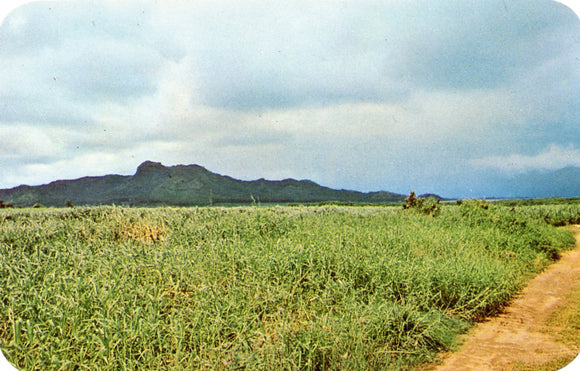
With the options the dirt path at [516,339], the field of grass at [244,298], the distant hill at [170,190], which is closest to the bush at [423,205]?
the field of grass at [244,298]

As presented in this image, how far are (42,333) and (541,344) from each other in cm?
550

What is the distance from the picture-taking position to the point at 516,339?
4.55 meters

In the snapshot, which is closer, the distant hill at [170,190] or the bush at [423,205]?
the bush at [423,205]

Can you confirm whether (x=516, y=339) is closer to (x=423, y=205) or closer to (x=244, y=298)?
(x=244, y=298)

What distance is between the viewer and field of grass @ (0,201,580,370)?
3.49 metres

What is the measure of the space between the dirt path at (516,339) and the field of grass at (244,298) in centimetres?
24

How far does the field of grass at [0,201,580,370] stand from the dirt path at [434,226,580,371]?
245mm

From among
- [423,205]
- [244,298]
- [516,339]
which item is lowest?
[516,339]

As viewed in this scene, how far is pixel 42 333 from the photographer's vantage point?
361cm

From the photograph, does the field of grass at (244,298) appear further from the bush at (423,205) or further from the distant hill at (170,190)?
the distant hill at (170,190)

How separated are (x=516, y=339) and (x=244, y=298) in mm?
3405

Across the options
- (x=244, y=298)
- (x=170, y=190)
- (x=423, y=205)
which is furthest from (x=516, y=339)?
(x=170, y=190)

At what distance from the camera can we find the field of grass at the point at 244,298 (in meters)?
3.49

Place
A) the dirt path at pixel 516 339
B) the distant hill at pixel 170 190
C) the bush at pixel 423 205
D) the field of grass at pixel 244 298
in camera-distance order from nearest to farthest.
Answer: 1. the field of grass at pixel 244 298
2. the dirt path at pixel 516 339
3. the bush at pixel 423 205
4. the distant hill at pixel 170 190
